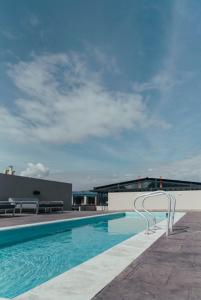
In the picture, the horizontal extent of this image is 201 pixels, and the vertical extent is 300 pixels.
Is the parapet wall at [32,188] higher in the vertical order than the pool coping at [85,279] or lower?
higher

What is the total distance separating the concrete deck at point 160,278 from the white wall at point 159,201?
1645 cm

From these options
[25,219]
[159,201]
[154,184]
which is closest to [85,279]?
[25,219]

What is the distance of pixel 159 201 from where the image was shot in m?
22.0

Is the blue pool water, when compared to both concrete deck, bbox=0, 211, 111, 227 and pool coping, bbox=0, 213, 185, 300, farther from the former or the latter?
pool coping, bbox=0, 213, 185, 300

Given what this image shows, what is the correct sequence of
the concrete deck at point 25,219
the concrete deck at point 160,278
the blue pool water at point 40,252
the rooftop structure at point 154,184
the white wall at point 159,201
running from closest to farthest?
the concrete deck at point 160,278
the blue pool water at point 40,252
the concrete deck at point 25,219
the white wall at point 159,201
the rooftop structure at point 154,184

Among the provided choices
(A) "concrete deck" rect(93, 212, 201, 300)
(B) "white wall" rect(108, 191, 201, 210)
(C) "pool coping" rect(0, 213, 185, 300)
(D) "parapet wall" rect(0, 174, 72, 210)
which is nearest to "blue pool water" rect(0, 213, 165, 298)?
(C) "pool coping" rect(0, 213, 185, 300)

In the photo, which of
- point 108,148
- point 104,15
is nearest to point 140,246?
point 104,15

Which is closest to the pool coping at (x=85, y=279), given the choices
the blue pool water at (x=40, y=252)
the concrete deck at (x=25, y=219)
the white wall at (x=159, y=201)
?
the blue pool water at (x=40, y=252)

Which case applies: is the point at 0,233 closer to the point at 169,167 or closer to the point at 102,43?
the point at 102,43

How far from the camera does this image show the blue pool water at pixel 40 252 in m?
4.38

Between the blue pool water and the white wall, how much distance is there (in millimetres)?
12237

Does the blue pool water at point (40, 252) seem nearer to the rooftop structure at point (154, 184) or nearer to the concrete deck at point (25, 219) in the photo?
the concrete deck at point (25, 219)

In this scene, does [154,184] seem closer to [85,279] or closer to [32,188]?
→ [32,188]

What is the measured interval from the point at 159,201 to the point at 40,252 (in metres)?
16.7
